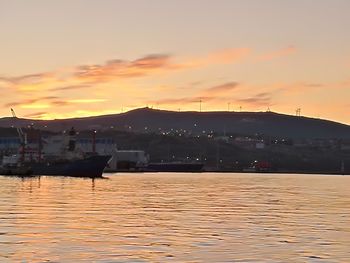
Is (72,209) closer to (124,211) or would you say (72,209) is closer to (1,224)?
(124,211)

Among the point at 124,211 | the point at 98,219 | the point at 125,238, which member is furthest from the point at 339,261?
the point at 124,211

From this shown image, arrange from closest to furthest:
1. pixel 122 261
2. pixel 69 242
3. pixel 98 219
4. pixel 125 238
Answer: pixel 122 261 → pixel 69 242 → pixel 125 238 → pixel 98 219

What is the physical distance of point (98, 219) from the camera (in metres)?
59.9

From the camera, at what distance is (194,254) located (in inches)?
1551

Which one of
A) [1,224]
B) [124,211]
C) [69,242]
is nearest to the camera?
[69,242]

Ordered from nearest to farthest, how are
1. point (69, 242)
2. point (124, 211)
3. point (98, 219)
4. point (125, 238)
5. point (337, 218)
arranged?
point (69, 242)
point (125, 238)
point (98, 219)
point (337, 218)
point (124, 211)

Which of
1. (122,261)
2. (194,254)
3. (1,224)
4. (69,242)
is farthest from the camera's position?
(1,224)

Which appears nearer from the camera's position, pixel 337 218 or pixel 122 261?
pixel 122 261

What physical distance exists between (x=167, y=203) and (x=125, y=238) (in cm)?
3850

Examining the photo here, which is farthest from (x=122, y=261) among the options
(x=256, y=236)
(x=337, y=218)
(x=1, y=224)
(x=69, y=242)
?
(x=337, y=218)

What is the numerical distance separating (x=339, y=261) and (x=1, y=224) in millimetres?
26727

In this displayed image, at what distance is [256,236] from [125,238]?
8.66 meters

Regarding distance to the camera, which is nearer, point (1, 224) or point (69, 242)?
point (69, 242)

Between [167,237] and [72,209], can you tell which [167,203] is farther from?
[167,237]
